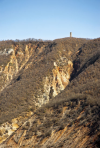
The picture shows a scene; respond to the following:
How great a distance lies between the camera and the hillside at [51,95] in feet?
49.9

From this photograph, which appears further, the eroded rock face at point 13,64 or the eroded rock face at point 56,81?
the eroded rock face at point 13,64

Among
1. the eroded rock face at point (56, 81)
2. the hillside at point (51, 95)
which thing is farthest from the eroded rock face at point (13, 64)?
the eroded rock face at point (56, 81)

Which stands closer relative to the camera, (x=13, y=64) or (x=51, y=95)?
(x=51, y=95)

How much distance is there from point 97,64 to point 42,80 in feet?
37.6

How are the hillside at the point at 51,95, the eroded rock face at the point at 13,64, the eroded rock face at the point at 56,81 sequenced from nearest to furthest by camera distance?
the hillside at the point at 51,95 → the eroded rock face at the point at 56,81 → the eroded rock face at the point at 13,64

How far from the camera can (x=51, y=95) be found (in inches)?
1359

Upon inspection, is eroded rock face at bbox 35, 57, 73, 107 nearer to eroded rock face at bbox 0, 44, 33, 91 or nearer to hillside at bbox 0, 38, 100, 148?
hillside at bbox 0, 38, 100, 148

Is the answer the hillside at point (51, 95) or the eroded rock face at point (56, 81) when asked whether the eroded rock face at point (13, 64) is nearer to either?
the hillside at point (51, 95)

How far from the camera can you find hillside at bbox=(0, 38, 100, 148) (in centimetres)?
1520

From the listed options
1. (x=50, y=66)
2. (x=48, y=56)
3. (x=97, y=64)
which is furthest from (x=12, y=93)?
(x=97, y=64)

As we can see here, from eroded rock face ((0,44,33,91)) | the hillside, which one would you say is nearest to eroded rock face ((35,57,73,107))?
the hillside

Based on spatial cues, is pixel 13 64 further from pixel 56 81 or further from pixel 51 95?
pixel 51 95

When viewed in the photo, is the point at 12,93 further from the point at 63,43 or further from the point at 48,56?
the point at 63,43

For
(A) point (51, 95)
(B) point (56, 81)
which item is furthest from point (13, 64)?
(A) point (51, 95)
